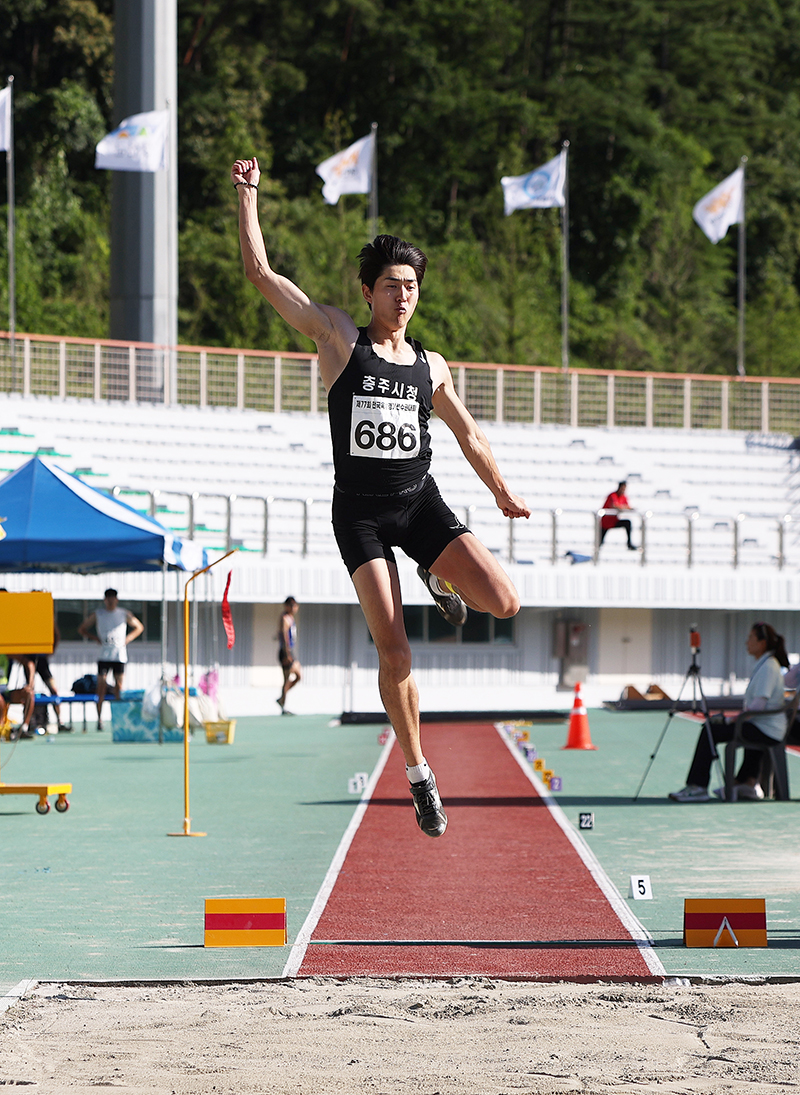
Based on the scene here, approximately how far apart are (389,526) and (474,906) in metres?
2.78

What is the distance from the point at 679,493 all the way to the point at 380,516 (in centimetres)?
3128

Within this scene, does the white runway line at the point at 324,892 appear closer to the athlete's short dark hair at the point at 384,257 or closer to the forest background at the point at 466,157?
the athlete's short dark hair at the point at 384,257

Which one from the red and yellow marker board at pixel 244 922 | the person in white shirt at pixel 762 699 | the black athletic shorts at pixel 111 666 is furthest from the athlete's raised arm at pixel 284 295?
the black athletic shorts at pixel 111 666

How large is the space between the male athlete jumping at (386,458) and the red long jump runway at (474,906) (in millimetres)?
792

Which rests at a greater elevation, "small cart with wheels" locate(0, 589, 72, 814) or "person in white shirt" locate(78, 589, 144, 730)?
"small cart with wheels" locate(0, 589, 72, 814)

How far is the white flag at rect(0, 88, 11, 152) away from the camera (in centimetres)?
3578

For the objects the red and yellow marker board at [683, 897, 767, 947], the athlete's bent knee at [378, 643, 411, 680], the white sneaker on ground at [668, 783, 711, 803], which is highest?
the athlete's bent knee at [378, 643, 411, 680]

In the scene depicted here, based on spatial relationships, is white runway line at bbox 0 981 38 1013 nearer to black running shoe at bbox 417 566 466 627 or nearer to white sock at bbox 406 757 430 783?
white sock at bbox 406 757 430 783

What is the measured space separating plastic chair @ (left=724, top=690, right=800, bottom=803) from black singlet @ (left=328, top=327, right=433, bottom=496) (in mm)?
7455

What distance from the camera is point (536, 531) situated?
111 feet

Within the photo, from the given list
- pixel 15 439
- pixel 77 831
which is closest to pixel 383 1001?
pixel 77 831

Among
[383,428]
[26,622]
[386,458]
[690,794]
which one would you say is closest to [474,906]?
[386,458]

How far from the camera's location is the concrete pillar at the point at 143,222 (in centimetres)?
3812

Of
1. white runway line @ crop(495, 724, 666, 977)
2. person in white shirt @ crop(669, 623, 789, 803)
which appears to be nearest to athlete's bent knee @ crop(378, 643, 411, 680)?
white runway line @ crop(495, 724, 666, 977)
